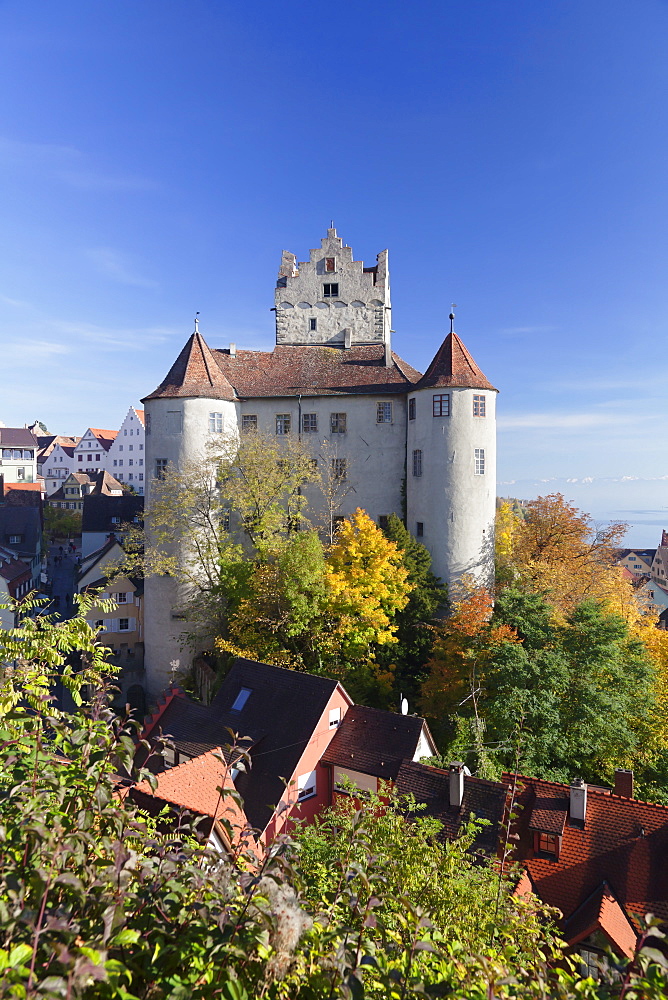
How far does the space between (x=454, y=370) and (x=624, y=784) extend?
19029 millimetres

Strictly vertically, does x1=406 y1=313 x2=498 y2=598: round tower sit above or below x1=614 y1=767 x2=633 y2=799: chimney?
above

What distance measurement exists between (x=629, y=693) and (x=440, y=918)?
17566 mm

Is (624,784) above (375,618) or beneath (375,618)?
beneath

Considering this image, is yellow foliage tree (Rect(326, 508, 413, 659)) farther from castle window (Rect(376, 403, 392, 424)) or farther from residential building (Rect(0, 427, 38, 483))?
residential building (Rect(0, 427, 38, 483))

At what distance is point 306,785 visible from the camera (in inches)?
697

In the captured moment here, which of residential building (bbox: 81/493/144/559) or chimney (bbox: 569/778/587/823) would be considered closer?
chimney (bbox: 569/778/587/823)

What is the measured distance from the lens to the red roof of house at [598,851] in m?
14.0

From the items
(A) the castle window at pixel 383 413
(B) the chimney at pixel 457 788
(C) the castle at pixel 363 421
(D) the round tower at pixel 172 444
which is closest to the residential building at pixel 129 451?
(C) the castle at pixel 363 421

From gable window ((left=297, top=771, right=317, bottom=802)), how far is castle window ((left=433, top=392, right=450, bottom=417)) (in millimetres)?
17744

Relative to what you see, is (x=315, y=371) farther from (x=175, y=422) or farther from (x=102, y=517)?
(x=102, y=517)

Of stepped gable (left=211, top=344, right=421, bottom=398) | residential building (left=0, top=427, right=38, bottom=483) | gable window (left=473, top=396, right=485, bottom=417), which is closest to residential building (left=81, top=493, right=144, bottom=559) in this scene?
stepped gable (left=211, top=344, right=421, bottom=398)

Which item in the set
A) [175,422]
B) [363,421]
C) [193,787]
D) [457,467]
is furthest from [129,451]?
[193,787]

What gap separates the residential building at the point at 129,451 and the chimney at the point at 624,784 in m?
84.2

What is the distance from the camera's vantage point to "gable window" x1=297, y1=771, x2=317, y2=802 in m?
17.3
